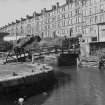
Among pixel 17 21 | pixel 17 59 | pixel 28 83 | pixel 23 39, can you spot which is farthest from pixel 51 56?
pixel 17 21

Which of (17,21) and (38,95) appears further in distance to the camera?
(17,21)

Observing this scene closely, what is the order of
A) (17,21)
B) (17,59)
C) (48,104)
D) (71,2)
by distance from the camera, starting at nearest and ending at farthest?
(48,104), (17,59), (71,2), (17,21)

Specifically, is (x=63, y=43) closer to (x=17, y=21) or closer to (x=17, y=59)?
(x=17, y=59)

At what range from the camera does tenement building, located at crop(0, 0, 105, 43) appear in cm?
7124

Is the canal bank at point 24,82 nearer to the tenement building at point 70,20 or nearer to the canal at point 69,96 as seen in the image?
the canal at point 69,96

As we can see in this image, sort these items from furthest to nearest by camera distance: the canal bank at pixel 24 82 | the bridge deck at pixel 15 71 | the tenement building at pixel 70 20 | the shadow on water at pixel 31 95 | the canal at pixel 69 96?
the tenement building at pixel 70 20 < the bridge deck at pixel 15 71 < the canal bank at pixel 24 82 < the shadow on water at pixel 31 95 < the canal at pixel 69 96

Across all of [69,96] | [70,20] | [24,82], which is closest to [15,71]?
[24,82]

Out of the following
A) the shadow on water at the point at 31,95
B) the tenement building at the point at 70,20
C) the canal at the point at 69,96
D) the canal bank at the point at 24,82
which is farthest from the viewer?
the tenement building at the point at 70,20

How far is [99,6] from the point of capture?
7194cm

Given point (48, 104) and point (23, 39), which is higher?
point (23, 39)

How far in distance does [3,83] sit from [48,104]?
4.63 m

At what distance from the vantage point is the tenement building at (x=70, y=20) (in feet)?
234

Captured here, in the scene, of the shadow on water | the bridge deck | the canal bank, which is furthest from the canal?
the bridge deck

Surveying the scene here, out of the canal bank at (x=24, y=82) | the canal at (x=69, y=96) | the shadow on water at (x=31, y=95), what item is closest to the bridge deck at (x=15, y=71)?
the canal bank at (x=24, y=82)
